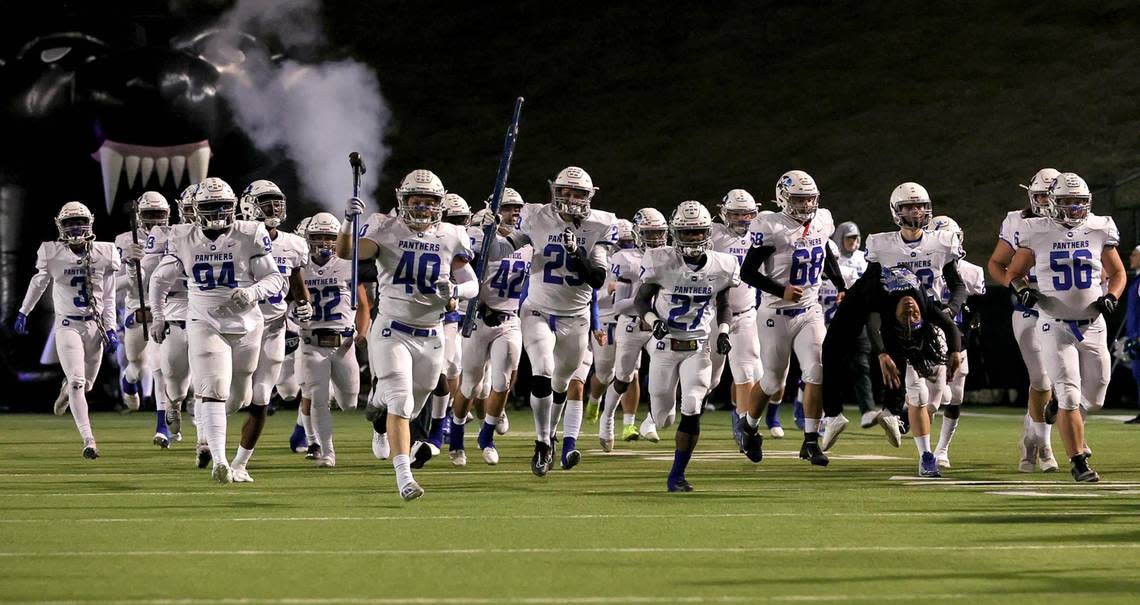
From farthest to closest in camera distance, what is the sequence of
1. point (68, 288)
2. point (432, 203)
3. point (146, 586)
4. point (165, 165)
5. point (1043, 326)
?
point (165, 165) → point (68, 288) → point (1043, 326) → point (432, 203) → point (146, 586)

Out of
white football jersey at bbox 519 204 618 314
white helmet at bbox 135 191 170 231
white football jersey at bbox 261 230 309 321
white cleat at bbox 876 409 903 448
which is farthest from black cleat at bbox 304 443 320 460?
white cleat at bbox 876 409 903 448

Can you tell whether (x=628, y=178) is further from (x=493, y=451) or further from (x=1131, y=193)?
(x=493, y=451)

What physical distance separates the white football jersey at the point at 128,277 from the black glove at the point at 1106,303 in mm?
8365

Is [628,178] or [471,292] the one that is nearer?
[471,292]

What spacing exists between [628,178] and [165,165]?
1033 inches

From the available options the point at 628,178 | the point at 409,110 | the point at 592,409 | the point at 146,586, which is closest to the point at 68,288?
the point at 592,409

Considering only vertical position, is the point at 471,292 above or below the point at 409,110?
below

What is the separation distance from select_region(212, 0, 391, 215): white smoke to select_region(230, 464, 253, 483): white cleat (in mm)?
10998

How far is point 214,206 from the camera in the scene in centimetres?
1198

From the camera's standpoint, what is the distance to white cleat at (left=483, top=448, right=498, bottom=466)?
13.7 m

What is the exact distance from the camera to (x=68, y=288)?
51.0 ft

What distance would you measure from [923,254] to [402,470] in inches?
186

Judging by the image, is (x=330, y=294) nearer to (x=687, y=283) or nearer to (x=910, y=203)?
(x=687, y=283)

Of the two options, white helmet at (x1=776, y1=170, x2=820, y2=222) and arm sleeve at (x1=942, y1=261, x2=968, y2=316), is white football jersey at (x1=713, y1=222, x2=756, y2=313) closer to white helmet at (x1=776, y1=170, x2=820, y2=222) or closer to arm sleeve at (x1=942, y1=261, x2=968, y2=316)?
white helmet at (x1=776, y1=170, x2=820, y2=222)
